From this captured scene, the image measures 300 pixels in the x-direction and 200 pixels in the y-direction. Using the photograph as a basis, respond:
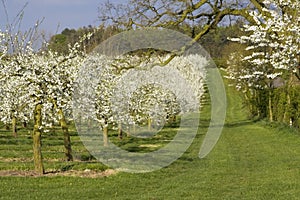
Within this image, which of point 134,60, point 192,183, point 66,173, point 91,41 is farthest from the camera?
point 91,41

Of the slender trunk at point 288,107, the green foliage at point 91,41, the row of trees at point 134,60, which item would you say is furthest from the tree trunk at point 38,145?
the slender trunk at point 288,107

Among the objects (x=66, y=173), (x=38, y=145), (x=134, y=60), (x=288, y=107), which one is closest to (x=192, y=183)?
(x=66, y=173)

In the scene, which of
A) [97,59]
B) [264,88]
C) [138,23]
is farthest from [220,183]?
[264,88]

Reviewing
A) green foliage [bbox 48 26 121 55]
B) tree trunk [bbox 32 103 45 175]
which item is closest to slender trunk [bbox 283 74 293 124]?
green foliage [bbox 48 26 121 55]

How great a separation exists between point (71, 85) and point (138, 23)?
235 cm

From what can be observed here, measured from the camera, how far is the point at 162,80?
24984 millimetres

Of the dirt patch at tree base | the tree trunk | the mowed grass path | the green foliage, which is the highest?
the green foliage

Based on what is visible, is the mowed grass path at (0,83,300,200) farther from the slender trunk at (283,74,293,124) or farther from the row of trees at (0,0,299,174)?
the slender trunk at (283,74,293,124)

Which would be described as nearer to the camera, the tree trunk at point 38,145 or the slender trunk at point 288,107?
the tree trunk at point 38,145

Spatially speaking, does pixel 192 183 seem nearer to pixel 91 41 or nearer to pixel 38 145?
pixel 38 145

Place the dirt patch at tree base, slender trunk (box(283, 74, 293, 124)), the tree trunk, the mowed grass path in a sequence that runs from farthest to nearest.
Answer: slender trunk (box(283, 74, 293, 124)), the tree trunk, the dirt patch at tree base, the mowed grass path

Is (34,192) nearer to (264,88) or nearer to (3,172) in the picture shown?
(3,172)

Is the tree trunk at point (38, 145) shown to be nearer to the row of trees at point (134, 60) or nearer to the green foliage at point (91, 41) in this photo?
the row of trees at point (134, 60)

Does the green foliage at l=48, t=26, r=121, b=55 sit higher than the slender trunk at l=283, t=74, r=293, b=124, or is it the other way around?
the green foliage at l=48, t=26, r=121, b=55
